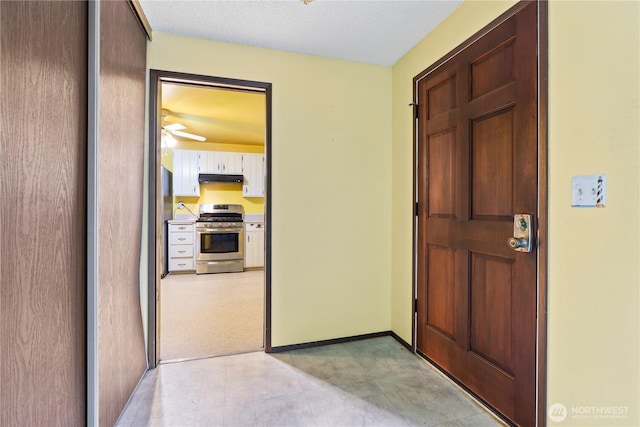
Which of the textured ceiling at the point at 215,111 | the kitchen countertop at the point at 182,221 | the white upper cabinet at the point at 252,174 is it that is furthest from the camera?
the white upper cabinet at the point at 252,174

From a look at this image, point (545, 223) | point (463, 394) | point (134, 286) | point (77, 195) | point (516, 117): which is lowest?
point (463, 394)

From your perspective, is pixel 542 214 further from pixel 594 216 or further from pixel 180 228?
pixel 180 228

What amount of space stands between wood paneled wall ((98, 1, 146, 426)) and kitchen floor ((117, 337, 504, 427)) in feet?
0.80

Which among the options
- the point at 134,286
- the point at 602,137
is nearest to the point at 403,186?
the point at 602,137

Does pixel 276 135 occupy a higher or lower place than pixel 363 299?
higher

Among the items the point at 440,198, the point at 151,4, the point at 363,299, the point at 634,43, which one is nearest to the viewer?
the point at 634,43

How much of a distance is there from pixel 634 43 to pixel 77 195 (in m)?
2.20

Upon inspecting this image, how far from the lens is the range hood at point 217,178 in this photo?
17.9ft

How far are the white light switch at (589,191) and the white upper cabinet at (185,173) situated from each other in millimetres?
5431

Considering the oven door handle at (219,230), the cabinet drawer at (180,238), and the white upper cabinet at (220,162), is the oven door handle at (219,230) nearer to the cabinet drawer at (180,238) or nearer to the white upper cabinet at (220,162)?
the cabinet drawer at (180,238)

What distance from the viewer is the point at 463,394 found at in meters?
1.82

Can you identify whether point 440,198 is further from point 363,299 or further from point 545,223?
point 363,299

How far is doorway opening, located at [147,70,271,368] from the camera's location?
7.27 ft

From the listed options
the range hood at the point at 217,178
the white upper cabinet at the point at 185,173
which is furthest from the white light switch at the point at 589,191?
the white upper cabinet at the point at 185,173
